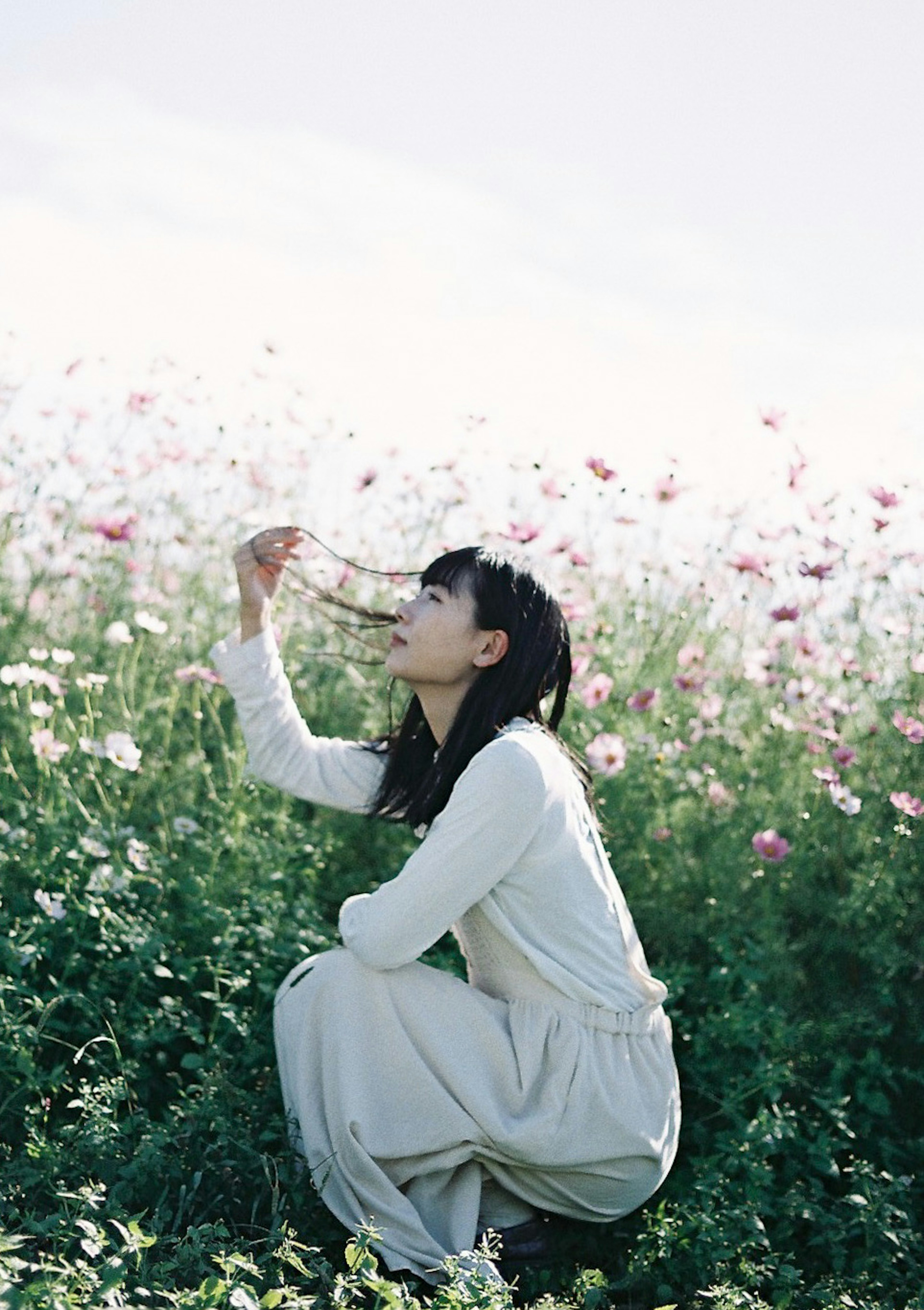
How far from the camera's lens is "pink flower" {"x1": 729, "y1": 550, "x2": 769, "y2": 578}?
382 cm

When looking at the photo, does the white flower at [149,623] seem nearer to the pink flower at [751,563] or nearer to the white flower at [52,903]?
the white flower at [52,903]

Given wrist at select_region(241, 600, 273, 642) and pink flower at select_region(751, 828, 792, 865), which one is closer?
wrist at select_region(241, 600, 273, 642)

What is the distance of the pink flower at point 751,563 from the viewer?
3.82 m

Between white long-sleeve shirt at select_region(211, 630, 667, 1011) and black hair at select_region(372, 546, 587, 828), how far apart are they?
5cm

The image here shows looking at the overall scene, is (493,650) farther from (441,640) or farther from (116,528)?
(116,528)

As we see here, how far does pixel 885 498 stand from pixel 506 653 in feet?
4.64

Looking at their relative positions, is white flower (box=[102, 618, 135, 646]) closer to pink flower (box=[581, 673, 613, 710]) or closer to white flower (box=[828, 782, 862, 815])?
pink flower (box=[581, 673, 613, 710])

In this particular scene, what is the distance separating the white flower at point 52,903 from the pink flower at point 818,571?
175cm

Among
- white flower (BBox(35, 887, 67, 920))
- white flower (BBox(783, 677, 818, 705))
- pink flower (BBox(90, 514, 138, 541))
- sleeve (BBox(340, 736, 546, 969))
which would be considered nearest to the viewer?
sleeve (BBox(340, 736, 546, 969))

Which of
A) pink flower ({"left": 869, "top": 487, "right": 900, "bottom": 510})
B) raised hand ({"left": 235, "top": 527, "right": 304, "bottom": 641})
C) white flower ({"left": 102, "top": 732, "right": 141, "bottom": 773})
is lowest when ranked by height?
white flower ({"left": 102, "top": 732, "right": 141, "bottom": 773})

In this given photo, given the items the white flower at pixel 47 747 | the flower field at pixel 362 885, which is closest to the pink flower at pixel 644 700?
the flower field at pixel 362 885

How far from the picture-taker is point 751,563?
3.83 meters

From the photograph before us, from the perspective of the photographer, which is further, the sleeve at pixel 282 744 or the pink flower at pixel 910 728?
the pink flower at pixel 910 728

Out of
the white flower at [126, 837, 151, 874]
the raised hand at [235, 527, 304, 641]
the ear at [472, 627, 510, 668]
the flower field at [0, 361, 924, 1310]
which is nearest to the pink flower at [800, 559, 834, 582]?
the flower field at [0, 361, 924, 1310]
